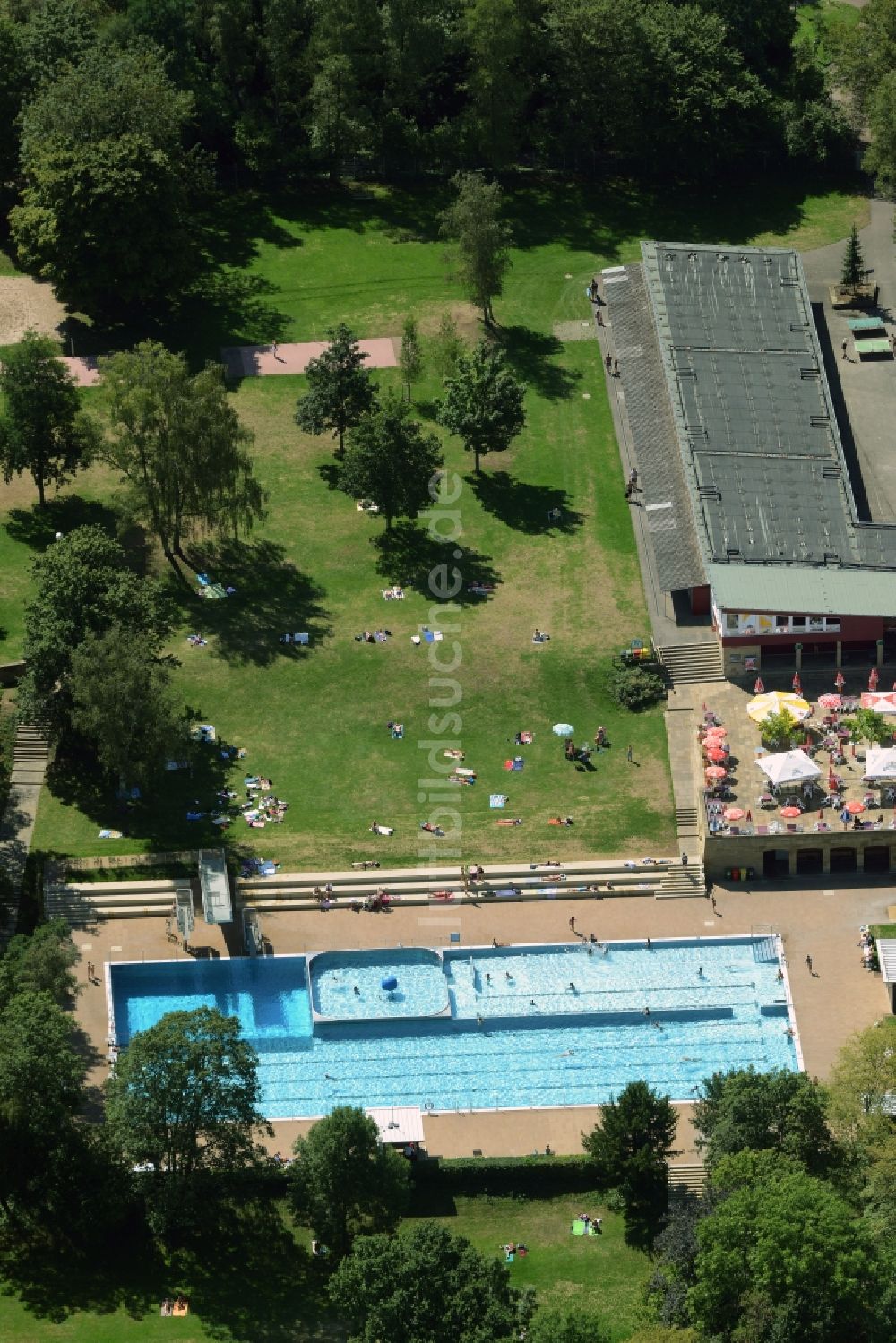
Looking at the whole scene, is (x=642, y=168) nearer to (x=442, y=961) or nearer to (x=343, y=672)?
(x=343, y=672)

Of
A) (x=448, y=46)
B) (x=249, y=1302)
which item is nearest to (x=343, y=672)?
(x=249, y=1302)

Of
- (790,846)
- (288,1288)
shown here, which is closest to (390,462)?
(790,846)

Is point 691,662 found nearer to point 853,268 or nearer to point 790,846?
point 790,846

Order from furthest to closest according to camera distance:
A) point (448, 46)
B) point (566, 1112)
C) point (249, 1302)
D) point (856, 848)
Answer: point (448, 46) < point (856, 848) < point (566, 1112) < point (249, 1302)

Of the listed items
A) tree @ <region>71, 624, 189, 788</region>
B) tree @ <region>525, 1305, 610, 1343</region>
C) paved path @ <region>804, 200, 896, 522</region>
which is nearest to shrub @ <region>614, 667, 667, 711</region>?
paved path @ <region>804, 200, 896, 522</region>

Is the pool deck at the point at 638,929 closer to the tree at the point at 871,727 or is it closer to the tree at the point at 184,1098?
the tree at the point at 871,727
